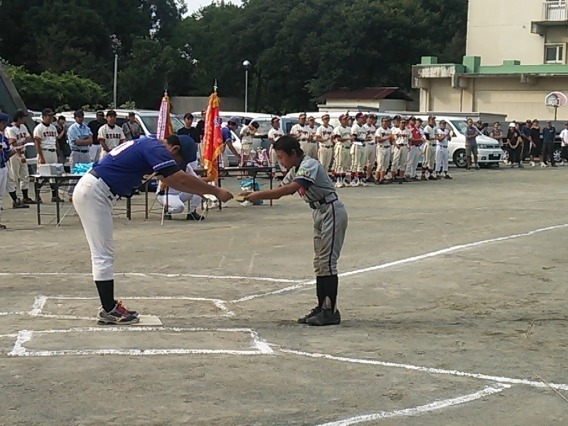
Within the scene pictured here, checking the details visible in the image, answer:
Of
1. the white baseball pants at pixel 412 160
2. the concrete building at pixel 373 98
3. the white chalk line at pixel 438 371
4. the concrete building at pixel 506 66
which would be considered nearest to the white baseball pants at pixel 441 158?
the white baseball pants at pixel 412 160

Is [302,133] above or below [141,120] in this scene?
below

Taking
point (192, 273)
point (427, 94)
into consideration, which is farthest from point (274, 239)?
point (427, 94)

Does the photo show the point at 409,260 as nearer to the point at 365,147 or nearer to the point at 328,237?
the point at 328,237

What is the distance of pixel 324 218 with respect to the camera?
8.43 metres

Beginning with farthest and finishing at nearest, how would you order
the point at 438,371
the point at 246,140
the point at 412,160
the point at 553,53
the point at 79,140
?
1. the point at 553,53
2. the point at 412,160
3. the point at 246,140
4. the point at 79,140
5. the point at 438,371

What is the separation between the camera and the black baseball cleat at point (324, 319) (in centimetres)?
Result: 831

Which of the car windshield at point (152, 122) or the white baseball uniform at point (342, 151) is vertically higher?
the car windshield at point (152, 122)

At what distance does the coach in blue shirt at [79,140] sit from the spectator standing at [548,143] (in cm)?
2079

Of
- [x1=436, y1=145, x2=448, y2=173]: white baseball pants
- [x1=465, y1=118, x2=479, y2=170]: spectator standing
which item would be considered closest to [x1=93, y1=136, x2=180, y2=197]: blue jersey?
[x1=436, y1=145, x2=448, y2=173]: white baseball pants

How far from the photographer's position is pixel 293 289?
10242 mm

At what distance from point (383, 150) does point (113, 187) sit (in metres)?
18.0

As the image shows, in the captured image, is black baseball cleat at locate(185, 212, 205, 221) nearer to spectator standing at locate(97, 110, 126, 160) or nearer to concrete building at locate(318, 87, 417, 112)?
spectator standing at locate(97, 110, 126, 160)

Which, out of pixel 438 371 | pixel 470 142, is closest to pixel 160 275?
pixel 438 371

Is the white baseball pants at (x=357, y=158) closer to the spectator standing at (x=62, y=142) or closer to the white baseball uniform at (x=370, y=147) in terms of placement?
the white baseball uniform at (x=370, y=147)
